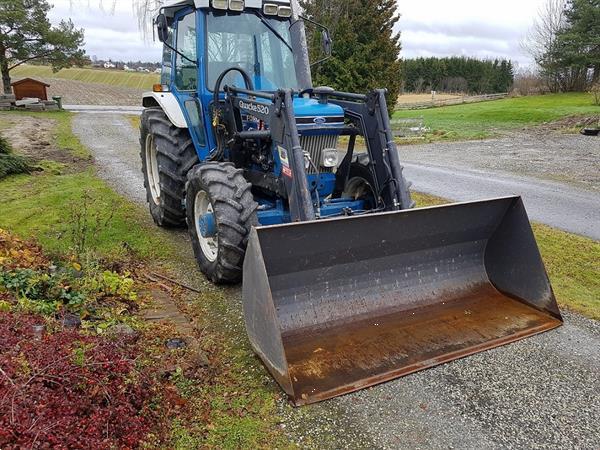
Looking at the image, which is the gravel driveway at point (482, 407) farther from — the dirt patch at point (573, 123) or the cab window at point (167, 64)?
the dirt patch at point (573, 123)

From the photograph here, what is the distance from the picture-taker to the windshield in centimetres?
523

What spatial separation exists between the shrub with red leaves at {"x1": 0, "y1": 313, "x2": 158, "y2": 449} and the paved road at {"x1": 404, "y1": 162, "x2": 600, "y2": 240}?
20.5ft

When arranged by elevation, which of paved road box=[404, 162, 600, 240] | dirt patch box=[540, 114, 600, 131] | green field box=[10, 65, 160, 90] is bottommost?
paved road box=[404, 162, 600, 240]

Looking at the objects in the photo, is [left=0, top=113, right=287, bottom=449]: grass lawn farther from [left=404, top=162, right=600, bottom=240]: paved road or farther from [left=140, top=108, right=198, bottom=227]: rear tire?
[left=404, top=162, right=600, bottom=240]: paved road

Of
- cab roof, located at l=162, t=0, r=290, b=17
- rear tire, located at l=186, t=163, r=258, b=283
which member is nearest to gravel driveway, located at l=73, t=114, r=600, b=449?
rear tire, located at l=186, t=163, r=258, b=283

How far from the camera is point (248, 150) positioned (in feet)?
17.1

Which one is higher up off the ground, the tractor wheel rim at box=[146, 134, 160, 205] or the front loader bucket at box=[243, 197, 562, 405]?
the tractor wheel rim at box=[146, 134, 160, 205]

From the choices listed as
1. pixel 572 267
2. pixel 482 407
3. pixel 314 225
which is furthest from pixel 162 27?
pixel 572 267

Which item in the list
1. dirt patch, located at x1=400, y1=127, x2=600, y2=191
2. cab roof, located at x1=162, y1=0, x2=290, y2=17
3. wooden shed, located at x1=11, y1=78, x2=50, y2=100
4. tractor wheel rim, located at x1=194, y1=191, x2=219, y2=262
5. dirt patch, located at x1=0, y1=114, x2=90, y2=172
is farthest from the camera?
wooden shed, located at x1=11, y1=78, x2=50, y2=100

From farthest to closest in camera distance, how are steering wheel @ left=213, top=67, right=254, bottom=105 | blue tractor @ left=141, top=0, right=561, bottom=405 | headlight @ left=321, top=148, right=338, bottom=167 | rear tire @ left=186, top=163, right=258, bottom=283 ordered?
steering wheel @ left=213, top=67, right=254, bottom=105 < headlight @ left=321, top=148, right=338, bottom=167 < rear tire @ left=186, top=163, right=258, bottom=283 < blue tractor @ left=141, top=0, right=561, bottom=405

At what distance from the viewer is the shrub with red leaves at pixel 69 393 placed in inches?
90.9

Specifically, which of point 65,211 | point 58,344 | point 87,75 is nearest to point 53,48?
point 65,211

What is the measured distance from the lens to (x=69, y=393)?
262 centimetres

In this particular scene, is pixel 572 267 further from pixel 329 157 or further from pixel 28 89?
pixel 28 89
